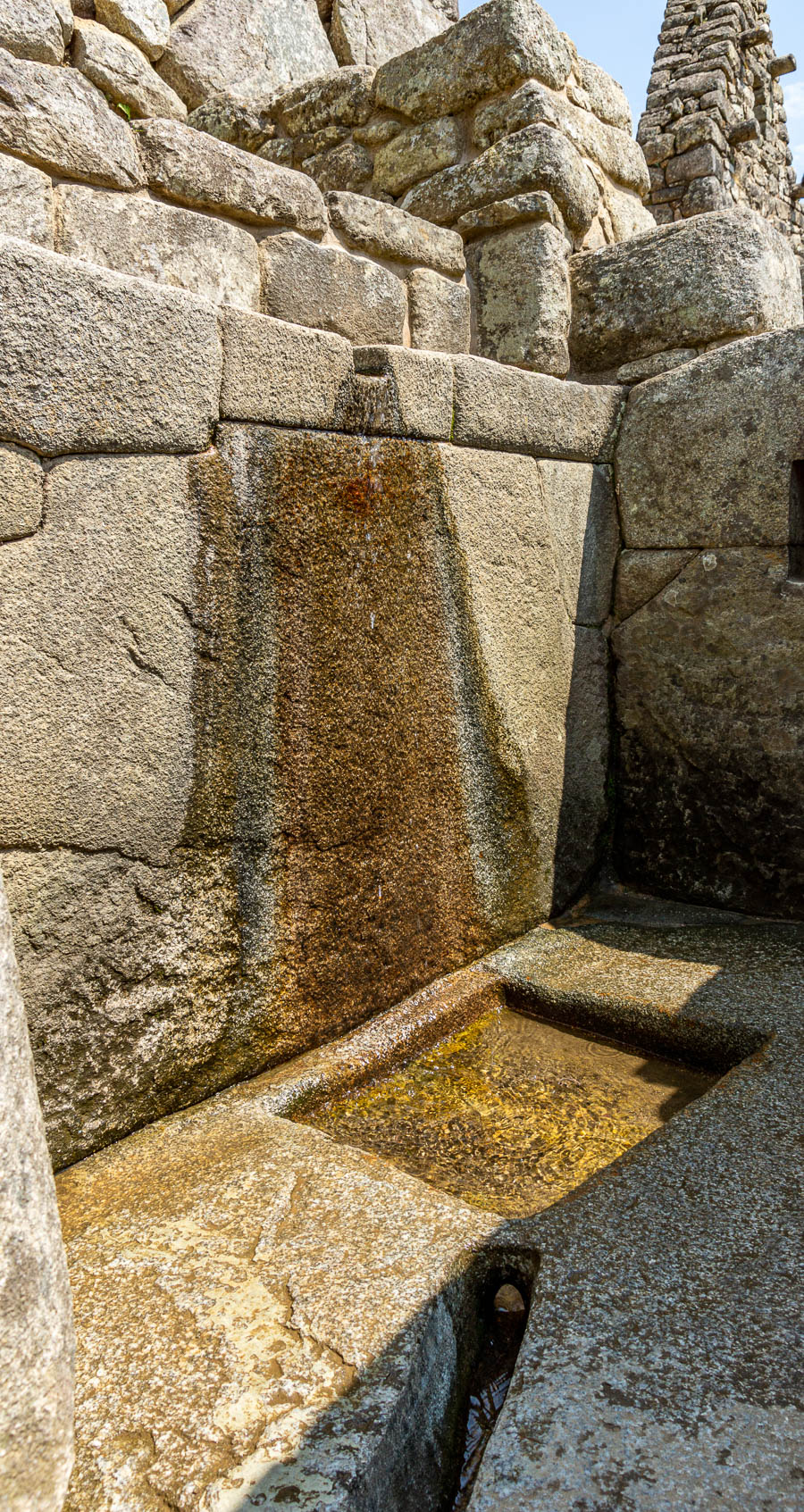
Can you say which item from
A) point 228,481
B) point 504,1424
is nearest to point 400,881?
point 228,481

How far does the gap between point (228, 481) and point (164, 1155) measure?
1293mm

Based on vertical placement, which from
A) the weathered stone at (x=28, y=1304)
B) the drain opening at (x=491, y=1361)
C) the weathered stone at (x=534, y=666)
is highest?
the weathered stone at (x=534, y=666)

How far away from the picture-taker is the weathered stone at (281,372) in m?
1.92

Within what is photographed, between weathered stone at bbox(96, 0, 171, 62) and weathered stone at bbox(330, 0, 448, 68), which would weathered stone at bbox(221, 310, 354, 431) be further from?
weathered stone at bbox(330, 0, 448, 68)

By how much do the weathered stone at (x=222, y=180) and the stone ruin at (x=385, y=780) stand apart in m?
0.01

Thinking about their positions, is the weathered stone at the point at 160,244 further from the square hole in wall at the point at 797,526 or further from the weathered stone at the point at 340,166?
the square hole in wall at the point at 797,526

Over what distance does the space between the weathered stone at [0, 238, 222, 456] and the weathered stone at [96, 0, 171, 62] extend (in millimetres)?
1208

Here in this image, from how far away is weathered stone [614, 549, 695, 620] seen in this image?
2.96 metres

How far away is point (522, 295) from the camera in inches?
115

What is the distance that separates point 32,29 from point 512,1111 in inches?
94.1

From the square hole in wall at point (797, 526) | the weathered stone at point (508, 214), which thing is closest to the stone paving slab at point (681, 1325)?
the square hole in wall at point (797, 526)

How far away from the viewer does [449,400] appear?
8.11 feet

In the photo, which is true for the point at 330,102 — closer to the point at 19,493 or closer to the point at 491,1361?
the point at 19,493

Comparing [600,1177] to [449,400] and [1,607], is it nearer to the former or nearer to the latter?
[1,607]
